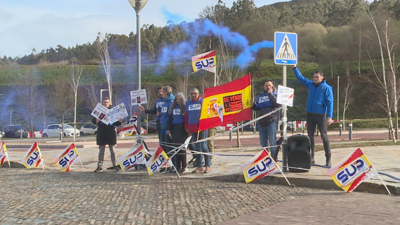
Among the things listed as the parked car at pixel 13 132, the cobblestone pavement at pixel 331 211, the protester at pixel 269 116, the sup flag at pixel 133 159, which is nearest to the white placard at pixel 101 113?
the sup flag at pixel 133 159

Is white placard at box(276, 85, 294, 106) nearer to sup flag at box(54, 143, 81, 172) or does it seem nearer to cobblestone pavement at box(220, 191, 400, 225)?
cobblestone pavement at box(220, 191, 400, 225)

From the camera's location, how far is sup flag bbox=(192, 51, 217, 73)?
11.9 m

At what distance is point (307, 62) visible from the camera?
70.4 meters

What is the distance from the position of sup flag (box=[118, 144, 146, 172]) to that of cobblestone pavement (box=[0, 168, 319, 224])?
41.9 inches

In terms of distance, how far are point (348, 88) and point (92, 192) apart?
52137 millimetres

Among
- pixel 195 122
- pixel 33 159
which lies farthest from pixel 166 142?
pixel 33 159

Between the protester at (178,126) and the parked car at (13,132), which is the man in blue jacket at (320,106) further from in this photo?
the parked car at (13,132)

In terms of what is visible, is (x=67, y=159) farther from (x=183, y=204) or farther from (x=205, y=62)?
(x=183, y=204)

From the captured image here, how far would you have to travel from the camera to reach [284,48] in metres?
8.94

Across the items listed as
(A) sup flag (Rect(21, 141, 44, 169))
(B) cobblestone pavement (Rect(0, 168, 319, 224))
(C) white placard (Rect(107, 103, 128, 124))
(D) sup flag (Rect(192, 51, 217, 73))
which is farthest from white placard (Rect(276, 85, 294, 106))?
(A) sup flag (Rect(21, 141, 44, 169))

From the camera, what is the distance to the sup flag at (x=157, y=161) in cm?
983

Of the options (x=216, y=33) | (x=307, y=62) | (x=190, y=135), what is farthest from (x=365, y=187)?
(x=307, y=62)

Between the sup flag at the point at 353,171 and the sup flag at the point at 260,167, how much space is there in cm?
127

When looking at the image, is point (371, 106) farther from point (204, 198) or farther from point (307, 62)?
point (204, 198)
